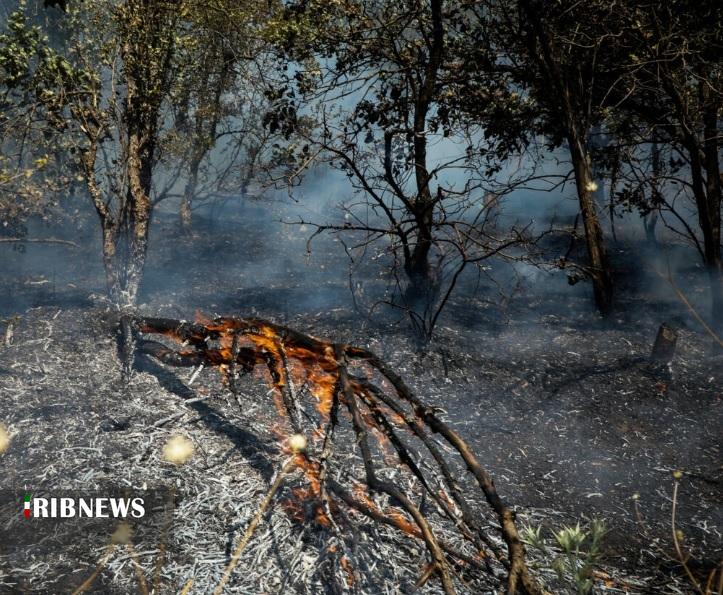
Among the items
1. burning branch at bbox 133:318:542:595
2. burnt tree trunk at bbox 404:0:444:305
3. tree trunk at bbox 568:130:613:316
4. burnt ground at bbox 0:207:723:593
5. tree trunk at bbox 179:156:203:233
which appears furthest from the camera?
tree trunk at bbox 179:156:203:233

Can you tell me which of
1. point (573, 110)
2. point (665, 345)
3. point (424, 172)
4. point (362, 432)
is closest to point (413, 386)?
point (424, 172)

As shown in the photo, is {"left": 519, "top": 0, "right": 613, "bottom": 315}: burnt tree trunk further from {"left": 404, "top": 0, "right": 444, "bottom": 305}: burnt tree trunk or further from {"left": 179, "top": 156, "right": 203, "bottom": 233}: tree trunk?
{"left": 179, "top": 156, "right": 203, "bottom": 233}: tree trunk

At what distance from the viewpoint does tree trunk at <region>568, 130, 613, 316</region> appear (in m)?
7.66

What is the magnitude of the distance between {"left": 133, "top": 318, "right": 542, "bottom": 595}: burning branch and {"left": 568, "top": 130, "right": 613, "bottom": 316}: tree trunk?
3664 millimetres

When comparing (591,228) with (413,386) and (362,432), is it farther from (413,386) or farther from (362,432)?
(362,432)

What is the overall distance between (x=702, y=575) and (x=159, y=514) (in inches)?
148

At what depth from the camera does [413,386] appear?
21.2ft

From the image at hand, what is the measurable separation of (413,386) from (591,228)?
139 inches

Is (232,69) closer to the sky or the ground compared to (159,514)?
closer to the sky

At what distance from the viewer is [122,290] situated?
7.54m

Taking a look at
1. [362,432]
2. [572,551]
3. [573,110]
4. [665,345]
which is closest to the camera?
[362,432]

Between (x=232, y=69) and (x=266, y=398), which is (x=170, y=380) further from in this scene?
(x=232, y=69)

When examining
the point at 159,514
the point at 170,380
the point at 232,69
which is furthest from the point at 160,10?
the point at 159,514

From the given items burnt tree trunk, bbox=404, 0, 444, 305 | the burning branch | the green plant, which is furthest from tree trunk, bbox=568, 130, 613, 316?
the green plant
